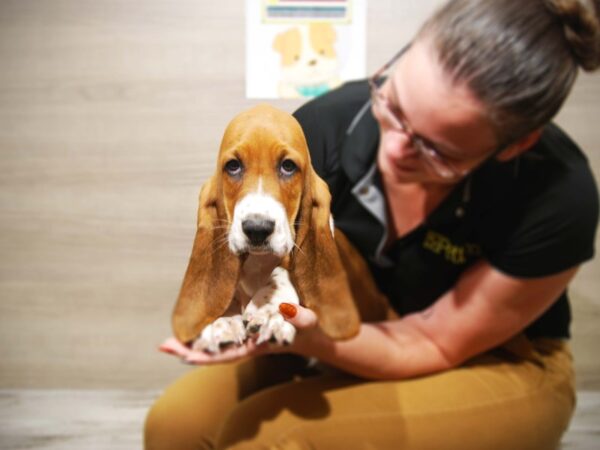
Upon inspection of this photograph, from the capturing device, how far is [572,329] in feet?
5.30

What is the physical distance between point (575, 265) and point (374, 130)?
2.78 ft

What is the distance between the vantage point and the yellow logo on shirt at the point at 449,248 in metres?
1.09

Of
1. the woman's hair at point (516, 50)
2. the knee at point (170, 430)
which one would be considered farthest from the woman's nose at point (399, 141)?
the knee at point (170, 430)

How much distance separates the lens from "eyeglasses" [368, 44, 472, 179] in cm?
82

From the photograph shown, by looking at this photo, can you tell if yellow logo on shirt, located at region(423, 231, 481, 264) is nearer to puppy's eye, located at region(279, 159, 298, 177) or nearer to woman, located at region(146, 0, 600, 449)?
woman, located at region(146, 0, 600, 449)

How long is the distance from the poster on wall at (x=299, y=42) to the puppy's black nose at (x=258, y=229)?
21cm

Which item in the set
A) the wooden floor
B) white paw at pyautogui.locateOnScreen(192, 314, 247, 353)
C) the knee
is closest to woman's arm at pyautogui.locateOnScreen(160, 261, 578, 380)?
the knee

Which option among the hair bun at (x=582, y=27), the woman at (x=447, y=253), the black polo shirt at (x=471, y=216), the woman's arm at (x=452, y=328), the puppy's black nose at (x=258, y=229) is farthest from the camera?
the woman's arm at (x=452, y=328)

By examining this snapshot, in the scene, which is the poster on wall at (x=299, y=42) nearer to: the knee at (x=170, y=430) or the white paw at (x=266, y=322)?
the white paw at (x=266, y=322)

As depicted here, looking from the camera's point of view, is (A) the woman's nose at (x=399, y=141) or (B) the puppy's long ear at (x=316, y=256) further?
(A) the woman's nose at (x=399, y=141)

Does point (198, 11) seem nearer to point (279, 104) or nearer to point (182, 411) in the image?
point (279, 104)

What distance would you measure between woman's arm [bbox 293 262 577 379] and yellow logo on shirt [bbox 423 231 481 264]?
64 millimetres

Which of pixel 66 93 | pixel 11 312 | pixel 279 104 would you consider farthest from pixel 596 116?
pixel 11 312

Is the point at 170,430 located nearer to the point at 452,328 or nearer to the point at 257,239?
the point at 452,328
